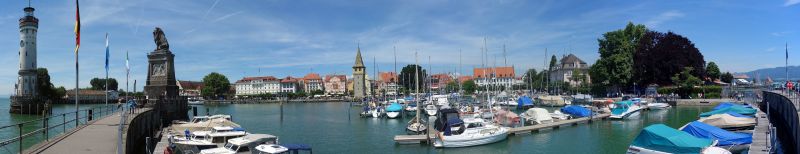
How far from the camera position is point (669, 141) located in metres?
21.2

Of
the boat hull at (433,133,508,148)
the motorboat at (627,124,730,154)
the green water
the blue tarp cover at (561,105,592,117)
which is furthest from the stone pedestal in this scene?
the blue tarp cover at (561,105,592,117)

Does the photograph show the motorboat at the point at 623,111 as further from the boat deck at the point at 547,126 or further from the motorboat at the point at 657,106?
the motorboat at the point at 657,106

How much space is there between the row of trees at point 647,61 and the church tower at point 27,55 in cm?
8157

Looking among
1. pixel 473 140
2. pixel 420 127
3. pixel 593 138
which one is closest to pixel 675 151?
pixel 473 140

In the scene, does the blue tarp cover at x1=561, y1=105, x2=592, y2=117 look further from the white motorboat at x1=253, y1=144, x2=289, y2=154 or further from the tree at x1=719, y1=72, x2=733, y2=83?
the tree at x1=719, y1=72, x2=733, y2=83

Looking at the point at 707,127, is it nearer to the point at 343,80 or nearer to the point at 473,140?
the point at 473,140

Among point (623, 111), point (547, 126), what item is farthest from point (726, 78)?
point (547, 126)

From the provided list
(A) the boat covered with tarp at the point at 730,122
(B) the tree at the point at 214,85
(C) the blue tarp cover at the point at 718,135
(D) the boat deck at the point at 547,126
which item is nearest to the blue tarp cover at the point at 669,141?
(C) the blue tarp cover at the point at 718,135

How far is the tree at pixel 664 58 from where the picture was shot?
75312 millimetres

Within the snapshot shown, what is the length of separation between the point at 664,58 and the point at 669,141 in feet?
203

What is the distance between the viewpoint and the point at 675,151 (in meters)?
21.1

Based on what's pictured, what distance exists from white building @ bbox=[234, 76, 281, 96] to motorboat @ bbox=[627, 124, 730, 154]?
16298 cm

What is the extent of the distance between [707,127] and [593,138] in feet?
36.3

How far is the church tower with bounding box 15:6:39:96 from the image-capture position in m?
63.0
